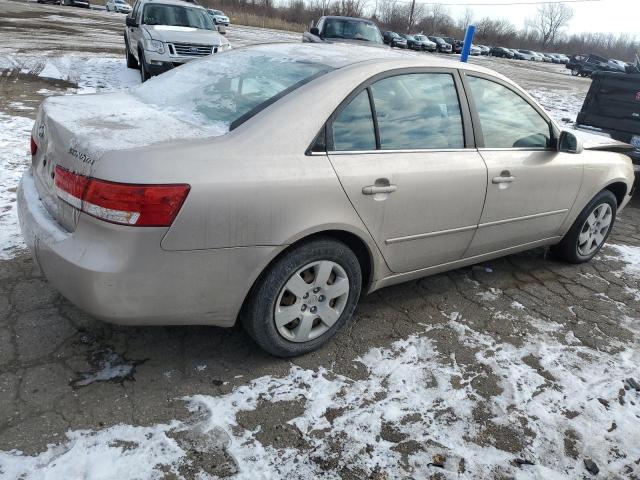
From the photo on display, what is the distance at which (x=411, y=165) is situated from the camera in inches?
110

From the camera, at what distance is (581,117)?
7.82 meters

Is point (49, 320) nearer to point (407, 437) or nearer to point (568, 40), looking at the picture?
point (407, 437)

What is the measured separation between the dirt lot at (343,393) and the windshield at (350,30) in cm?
1062

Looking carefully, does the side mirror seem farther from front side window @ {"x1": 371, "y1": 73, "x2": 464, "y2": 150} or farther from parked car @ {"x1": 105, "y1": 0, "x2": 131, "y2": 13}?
parked car @ {"x1": 105, "y1": 0, "x2": 131, "y2": 13}

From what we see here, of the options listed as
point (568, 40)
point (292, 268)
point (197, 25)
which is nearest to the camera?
point (292, 268)

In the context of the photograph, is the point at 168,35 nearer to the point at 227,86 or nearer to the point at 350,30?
the point at 350,30

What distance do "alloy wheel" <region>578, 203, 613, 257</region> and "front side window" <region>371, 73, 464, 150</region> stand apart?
1.86 metres

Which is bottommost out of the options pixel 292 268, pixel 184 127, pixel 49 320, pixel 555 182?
pixel 49 320

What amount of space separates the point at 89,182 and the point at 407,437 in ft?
5.88

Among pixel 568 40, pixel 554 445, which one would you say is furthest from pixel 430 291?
pixel 568 40

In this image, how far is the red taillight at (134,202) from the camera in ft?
6.73

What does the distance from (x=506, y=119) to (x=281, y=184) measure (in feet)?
6.23

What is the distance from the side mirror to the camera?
362 centimetres

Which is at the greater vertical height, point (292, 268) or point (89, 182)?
point (89, 182)
